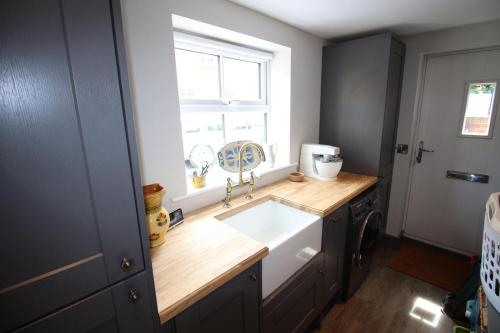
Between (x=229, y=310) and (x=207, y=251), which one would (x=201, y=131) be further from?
(x=229, y=310)

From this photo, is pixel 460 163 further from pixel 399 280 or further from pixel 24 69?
pixel 24 69

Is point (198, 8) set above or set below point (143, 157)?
above

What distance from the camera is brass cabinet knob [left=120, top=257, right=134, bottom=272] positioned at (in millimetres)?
664

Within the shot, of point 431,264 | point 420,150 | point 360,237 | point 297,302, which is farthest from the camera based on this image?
point 420,150

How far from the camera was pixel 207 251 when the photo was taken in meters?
1.09

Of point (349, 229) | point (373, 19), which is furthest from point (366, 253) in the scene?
point (373, 19)

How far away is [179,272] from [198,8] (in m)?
1.38

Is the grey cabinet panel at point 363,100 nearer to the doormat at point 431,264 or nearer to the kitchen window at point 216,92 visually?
the kitchen window at point 216,92

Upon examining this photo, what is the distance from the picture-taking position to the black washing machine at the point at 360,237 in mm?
1761

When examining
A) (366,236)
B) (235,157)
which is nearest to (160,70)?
(235,157)

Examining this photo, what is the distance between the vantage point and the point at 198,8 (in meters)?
1.33

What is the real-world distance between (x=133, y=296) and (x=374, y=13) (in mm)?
2168

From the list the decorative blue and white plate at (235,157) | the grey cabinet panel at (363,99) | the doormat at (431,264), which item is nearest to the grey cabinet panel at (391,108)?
the grey cabinet panel at (363,99)

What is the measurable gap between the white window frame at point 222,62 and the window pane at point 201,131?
7 centimetres
